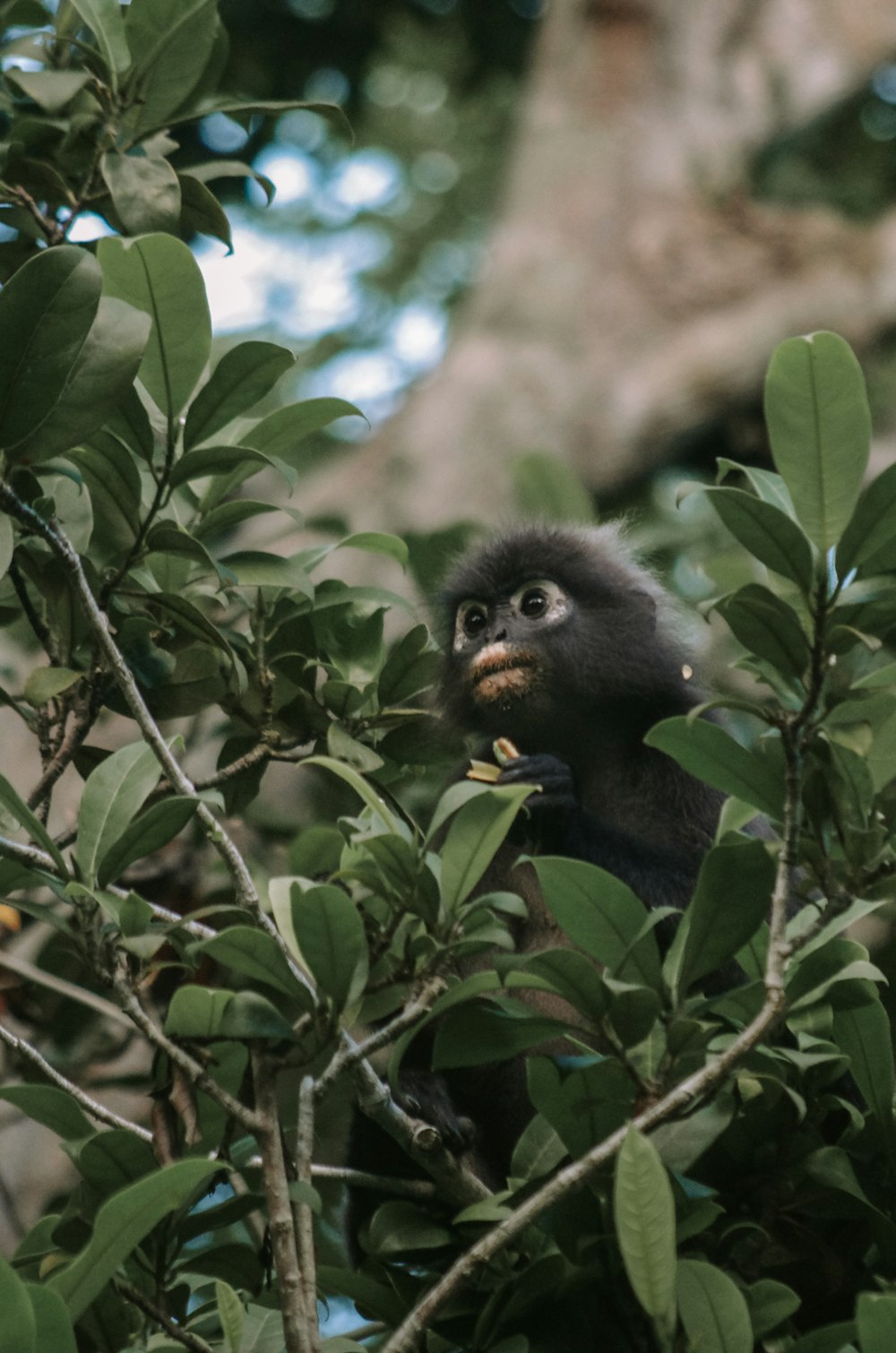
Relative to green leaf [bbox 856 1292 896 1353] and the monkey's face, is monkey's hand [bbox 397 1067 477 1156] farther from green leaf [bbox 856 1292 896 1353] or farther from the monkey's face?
green leaf [bbox 856 1292 896 1353]

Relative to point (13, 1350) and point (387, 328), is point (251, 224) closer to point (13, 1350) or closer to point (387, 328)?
point (387, 328)

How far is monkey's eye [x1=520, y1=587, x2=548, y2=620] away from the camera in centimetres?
326

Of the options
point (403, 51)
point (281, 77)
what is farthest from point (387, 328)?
point (281, 77)

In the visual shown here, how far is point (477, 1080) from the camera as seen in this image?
2.83m

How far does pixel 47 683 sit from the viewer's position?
204cm

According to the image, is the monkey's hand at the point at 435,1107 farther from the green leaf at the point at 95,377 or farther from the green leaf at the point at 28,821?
the green leaf at the point at 95,377

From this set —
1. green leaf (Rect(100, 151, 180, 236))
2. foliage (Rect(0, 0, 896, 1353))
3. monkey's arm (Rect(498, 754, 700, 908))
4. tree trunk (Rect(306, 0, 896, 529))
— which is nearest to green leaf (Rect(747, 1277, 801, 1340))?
foliage (Rect(0, 0, 896, 1353))

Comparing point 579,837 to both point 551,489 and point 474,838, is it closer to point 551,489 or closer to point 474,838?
point 474,838

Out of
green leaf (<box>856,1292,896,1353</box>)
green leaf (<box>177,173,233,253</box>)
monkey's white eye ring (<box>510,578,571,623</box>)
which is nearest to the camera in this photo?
green leaf (<box>856,1292,896,1353</box>)

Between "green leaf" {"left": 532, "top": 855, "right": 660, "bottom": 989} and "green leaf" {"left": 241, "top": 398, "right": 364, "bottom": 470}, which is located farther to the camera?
"green leaf" {"left": 241, "top": 398, "right": 364, "bottom": 470}

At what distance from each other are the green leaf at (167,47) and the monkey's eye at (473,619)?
4.39ft

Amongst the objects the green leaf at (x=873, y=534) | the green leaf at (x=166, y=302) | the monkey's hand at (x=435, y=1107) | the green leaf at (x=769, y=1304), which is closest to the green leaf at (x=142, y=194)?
the green leaf at (x=166, y=302)

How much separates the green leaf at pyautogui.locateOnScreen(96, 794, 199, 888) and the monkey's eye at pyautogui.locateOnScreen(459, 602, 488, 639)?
1.58 meters

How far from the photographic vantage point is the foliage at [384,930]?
Answer: 1.60 meters
